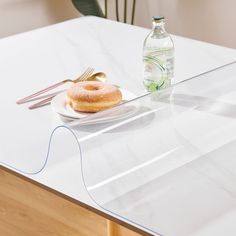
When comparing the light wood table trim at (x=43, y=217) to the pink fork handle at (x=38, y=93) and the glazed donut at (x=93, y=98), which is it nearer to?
the pink fork handle at (x=38, y=93)

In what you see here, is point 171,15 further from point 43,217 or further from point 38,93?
point 38,93

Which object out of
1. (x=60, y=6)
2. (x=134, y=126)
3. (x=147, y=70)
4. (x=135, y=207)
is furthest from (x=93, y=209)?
(x=60, y=6)

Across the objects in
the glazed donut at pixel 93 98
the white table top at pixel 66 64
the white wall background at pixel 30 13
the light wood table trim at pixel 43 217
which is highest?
the glazed donut at pixel 93 98

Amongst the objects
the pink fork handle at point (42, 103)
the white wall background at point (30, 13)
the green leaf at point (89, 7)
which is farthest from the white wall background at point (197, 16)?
the pink fork handle at point (42, 103)

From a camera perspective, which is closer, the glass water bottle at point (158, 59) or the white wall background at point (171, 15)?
the glass water bottle at point (158, 59)

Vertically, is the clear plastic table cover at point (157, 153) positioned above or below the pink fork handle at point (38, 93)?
above

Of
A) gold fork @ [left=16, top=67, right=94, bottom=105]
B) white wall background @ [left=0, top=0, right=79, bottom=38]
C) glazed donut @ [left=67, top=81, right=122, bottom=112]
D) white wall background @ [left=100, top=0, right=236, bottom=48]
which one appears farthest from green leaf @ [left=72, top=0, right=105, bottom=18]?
glazed donut @ [left=67, top=81, right=122, bottom=112]

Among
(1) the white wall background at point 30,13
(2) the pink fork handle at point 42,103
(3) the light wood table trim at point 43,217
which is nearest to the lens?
→ (2) the pink fork handle at point 42,103

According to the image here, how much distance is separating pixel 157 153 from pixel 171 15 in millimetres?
3197

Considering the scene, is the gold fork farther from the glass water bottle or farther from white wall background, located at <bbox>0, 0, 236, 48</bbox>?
white wall background, located at <bbox>0, 0, 236, 48</bbox>

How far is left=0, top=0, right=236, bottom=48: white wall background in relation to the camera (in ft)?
12.5

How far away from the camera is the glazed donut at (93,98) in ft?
4.98

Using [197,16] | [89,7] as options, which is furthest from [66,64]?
[197,16]

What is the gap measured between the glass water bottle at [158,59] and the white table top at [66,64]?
2.2 inches
